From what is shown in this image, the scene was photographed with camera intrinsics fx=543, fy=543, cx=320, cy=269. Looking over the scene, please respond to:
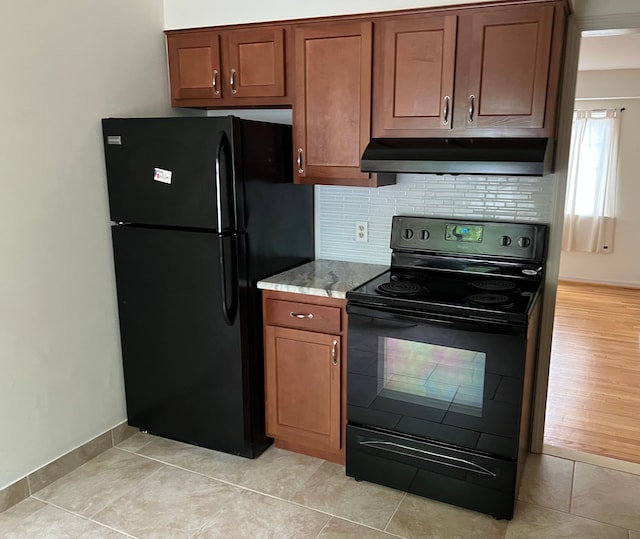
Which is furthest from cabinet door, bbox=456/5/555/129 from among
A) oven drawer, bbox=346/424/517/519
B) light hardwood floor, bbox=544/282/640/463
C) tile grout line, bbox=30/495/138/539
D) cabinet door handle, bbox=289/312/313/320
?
tile grout line, bbox=30/495/138/539

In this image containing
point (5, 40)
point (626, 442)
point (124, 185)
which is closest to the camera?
point (5, 40)

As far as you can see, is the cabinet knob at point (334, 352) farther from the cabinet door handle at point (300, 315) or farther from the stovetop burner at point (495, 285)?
the stovetop burner at point (495, 285)

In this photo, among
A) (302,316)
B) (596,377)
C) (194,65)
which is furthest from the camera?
(596,377)

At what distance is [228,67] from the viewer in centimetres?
265

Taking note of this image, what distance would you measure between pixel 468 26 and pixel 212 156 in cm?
117

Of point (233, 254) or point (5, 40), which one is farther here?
point (233, 254)

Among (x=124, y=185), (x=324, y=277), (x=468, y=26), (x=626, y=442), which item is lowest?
(x=626, y=442)

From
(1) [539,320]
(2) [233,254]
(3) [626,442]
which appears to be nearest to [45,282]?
(2) [233,254]

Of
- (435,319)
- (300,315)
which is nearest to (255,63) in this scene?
(300,315)

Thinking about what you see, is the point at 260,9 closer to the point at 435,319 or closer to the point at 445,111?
the point at 445,111

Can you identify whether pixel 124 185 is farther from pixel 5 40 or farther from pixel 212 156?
pixel 5 40

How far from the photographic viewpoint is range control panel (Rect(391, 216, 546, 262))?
2.50 metres

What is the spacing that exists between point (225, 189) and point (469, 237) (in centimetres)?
117

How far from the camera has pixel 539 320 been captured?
8.57ft
